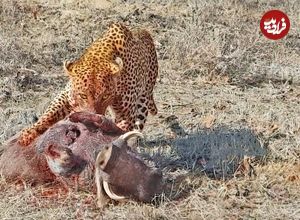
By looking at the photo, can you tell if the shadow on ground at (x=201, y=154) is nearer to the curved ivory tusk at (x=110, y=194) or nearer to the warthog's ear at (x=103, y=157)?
the curved ivory tusk at (x=110, y=194)

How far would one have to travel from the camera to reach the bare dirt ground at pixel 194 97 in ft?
14.6

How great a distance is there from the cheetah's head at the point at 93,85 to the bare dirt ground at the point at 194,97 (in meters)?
0.60

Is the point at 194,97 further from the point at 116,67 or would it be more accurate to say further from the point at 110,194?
the point at 110,194

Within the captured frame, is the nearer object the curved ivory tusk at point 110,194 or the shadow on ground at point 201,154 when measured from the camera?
the curved ivory tusk at point 110,194

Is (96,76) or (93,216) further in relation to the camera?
(96,76)

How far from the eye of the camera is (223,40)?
8812 mm

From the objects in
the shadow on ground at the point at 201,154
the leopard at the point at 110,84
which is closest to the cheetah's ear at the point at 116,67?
the leopard at the point at 110,84

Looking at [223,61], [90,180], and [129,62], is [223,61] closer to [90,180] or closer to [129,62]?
[129,62]

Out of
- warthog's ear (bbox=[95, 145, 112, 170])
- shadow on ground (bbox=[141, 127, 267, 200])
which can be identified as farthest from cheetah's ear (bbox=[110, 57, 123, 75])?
warthog's ear (bbox=[95, 145, 112, 170])

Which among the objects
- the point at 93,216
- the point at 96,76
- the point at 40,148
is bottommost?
the point at 93,216

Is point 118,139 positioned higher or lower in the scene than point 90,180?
higher

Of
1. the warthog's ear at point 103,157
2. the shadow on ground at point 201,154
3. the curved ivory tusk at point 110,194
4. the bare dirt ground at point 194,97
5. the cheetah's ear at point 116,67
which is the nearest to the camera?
the warthog's ear at point 103,157

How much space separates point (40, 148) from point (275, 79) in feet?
15.2

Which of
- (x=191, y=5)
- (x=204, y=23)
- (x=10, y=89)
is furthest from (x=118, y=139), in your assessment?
(x=191, y=5)
